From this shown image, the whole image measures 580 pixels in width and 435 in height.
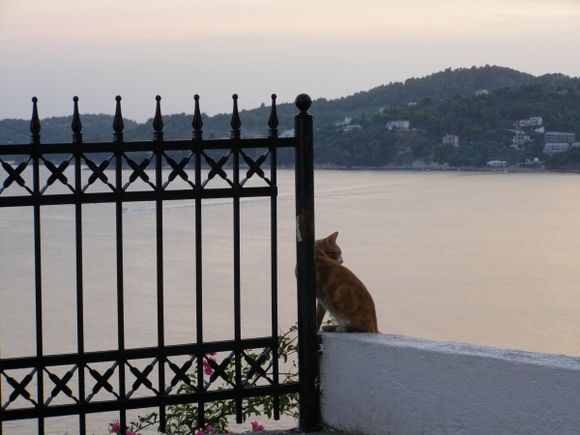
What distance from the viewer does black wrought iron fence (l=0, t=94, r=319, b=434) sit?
11.6 feet

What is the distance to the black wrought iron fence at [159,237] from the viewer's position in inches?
140

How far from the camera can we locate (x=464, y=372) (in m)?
3.58

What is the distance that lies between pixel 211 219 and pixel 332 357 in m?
64.0

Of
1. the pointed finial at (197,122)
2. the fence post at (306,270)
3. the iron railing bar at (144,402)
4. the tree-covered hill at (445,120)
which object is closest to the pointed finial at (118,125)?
the pointed finial at (197,122)

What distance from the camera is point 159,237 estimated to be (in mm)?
3678

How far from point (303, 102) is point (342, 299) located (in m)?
0.83

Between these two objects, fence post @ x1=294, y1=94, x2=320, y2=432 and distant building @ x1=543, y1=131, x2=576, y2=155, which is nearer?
fence post @ x1=294, y1=94, x2=320, y2=432

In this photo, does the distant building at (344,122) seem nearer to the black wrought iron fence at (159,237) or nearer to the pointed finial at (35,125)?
the black wrought iron fence at (159,237)

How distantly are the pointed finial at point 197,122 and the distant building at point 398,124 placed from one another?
274 feet

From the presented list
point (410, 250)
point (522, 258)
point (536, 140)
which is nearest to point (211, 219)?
point (410, 250)

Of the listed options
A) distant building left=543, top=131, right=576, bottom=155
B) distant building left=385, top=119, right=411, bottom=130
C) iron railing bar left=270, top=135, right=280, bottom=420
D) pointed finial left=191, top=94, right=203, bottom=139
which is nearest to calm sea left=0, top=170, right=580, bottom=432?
distant building left=385, top=119, right=411, bottom=130

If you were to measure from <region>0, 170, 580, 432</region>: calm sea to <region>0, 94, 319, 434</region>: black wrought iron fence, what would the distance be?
21.5 meters

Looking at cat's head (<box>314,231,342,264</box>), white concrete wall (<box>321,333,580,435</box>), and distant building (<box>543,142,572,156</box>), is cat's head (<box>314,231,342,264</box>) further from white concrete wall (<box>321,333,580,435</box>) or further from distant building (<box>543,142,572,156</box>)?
distant building (<box>543,142,572,156</box>)

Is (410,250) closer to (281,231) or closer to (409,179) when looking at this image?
(281,231)
